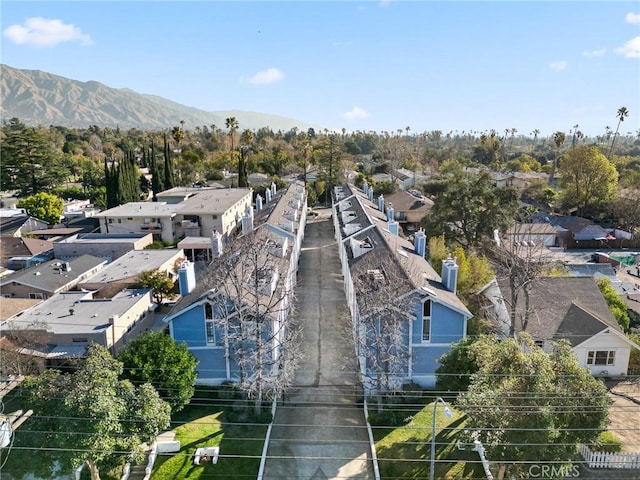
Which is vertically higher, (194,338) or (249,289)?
(249,289)

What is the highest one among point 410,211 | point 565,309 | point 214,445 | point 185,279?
point 410,211

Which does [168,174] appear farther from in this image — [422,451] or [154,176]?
[422,451]

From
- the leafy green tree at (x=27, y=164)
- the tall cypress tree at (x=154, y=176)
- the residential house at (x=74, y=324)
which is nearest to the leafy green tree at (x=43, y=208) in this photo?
the leafy green tree at (x=27, y=164)

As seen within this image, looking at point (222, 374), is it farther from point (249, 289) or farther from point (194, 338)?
point (249, 289)

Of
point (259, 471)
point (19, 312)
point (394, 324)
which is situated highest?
point (394, 324)

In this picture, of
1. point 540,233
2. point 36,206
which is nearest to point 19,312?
point 36,206

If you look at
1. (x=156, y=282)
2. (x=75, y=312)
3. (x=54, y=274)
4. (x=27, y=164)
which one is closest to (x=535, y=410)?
(x=75, y=312)
